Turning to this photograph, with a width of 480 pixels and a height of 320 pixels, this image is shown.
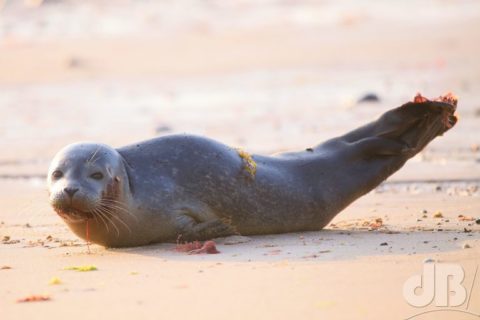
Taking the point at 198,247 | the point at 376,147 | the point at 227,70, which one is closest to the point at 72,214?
the point at 198,247

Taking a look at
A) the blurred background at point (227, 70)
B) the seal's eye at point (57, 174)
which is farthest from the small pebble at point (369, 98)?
the seal's eye at point (57, 174)

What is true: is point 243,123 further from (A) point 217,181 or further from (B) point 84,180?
(B) point 84,180

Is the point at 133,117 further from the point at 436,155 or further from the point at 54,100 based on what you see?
the point at 436,155

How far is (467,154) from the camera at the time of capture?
39.0 feet

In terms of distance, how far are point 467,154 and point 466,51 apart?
601 inches

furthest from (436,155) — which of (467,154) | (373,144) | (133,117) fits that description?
(133,117)

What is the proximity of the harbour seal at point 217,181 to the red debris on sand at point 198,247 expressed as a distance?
0.28 meters

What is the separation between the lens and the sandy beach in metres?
5.67

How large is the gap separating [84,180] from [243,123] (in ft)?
30.6

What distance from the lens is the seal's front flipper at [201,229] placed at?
7.46 meters

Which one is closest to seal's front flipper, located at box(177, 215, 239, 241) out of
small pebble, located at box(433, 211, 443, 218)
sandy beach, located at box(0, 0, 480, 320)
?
sandy beach, located at box(0, 0, 480, 320)

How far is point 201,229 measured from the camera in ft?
24.5

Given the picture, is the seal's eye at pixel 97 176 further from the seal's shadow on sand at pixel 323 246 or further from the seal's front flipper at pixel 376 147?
the seal's front flipper at pixel 376 147

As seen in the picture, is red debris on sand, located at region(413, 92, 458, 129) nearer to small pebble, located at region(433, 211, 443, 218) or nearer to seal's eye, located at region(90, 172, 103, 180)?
small pebble, located at region(433, 211, 443, 218)
